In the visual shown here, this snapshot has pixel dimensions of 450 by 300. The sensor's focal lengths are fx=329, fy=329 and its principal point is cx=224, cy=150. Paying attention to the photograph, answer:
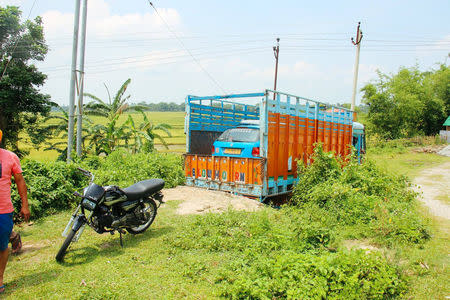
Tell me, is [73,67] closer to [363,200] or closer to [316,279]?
[363,200]

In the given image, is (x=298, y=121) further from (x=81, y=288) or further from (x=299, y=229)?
(x=81, y=288)

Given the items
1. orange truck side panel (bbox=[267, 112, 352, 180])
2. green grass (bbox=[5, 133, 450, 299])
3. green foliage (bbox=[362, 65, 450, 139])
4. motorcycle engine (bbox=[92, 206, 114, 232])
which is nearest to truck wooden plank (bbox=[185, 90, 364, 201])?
orange truck side panel (bbox=[267, 112, 352, 180])

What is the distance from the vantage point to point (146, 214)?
5715 mm

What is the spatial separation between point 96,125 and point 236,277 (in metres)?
11.9

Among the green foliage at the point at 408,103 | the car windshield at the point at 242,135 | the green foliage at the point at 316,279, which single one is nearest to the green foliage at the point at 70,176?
the car windshield at the point at 242,135

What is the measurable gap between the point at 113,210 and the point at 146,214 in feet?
2.20

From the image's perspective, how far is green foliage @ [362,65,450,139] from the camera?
31922 millimetres

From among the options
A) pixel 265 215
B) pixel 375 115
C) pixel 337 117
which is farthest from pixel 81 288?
pixel 375 115

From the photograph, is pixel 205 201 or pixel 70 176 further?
pixel 205 201

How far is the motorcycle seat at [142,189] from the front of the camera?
5262 millimetres

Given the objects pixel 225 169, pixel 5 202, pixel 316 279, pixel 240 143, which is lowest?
pixel 316 279

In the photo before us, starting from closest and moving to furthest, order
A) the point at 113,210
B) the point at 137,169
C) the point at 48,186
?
the point at 113,210 < the point at 48,186 < the point at 137,169

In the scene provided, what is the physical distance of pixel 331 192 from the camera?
718 cm

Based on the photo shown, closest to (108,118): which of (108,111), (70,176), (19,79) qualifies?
(108,111)
